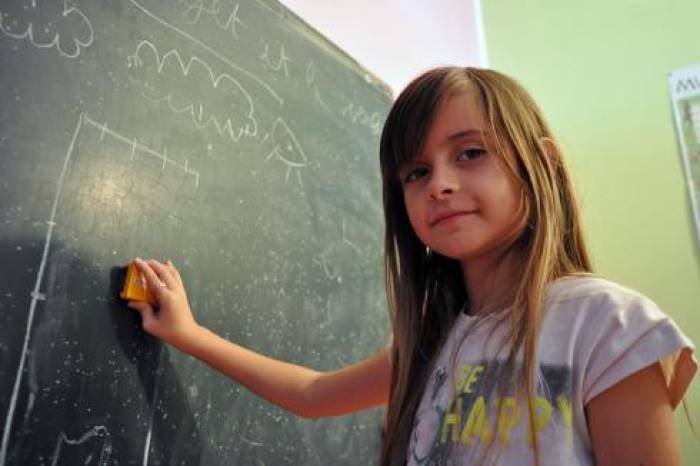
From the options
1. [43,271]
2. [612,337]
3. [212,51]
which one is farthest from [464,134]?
[43,271]

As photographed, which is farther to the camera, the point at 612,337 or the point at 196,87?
the point at 196,87

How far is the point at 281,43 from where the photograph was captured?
3.28ft

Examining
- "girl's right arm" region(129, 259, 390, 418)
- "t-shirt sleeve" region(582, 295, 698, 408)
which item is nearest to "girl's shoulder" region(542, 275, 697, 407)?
"t-shirt sleeve" region(582, 295, 698, 408)

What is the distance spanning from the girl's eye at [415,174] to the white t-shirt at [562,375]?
0.74 feet

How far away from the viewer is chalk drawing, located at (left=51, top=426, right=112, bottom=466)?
1.87 ft

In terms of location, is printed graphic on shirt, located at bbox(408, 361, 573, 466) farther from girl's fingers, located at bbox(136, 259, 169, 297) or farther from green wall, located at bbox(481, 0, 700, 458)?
green wall, located at bbox(481, 0, 700, 458)

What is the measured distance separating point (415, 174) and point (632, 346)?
1.16 ft

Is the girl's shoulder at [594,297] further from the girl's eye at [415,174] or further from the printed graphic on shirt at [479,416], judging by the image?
the girl's eye at [415,174]

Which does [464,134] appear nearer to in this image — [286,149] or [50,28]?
[286,149]

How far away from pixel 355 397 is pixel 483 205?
369mm

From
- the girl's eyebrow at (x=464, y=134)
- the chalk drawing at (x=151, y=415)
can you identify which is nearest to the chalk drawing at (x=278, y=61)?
the girl's eyebrow at (x=464, y=134)

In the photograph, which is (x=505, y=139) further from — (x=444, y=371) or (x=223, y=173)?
(x=223, y=173)

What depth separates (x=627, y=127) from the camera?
5.26ft

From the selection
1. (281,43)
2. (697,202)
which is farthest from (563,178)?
(697,202)
